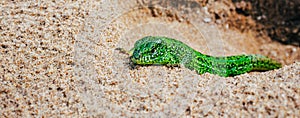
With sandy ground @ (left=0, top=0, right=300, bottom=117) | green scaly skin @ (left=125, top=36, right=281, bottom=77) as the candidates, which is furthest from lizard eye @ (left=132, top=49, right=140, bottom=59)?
sandy ground @ (left=0, top=0, right=300, bottom=117)

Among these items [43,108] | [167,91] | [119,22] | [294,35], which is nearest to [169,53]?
[167,91]

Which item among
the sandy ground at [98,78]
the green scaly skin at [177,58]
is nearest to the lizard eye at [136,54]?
the green scaly skin at [177,58]

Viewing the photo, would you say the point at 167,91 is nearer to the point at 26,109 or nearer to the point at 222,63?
the point at 222,63

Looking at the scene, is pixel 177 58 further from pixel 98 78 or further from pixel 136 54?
pixel 98 78

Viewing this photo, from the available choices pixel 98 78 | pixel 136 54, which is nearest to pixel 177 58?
pixel 136 54

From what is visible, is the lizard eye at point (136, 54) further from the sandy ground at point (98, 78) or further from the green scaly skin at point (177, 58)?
the sandy ground at point (98, 78)
